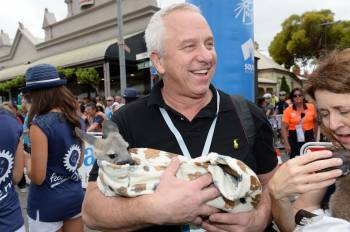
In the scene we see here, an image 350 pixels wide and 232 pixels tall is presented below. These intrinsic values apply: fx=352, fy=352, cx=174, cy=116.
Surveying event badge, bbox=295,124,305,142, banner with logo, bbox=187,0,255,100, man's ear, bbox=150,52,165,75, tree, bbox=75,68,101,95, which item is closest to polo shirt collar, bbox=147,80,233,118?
man's ear, bbox=150,52,165,75

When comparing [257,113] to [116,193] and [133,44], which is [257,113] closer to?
[116,193]

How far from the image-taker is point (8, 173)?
2590 millimetres

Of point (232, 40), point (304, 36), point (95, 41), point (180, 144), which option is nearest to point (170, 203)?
point (180, 144)

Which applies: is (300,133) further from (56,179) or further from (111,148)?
(111,148)

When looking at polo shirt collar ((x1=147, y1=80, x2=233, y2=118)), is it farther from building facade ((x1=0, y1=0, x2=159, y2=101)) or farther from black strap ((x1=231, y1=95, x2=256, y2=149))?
building facade ((x1=0, y1=0, x2=159, y2=101))

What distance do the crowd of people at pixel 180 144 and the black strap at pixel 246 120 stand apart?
0.01m

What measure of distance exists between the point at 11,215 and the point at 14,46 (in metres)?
38.9

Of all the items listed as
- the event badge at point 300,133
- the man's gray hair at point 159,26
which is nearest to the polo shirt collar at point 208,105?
the man's gray hair at point 159,26

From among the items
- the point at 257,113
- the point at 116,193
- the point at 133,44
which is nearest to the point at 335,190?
the point at 257,113

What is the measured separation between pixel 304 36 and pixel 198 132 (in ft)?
163

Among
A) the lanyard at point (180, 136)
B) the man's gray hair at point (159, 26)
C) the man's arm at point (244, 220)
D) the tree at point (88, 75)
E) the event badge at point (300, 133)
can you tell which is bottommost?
the event badge at point (300, 133)

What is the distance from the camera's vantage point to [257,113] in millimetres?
2086

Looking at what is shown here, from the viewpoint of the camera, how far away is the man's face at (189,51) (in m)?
2.02

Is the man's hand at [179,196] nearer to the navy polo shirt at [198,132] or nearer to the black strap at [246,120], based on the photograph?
the navy polo shirt at [198,132]
